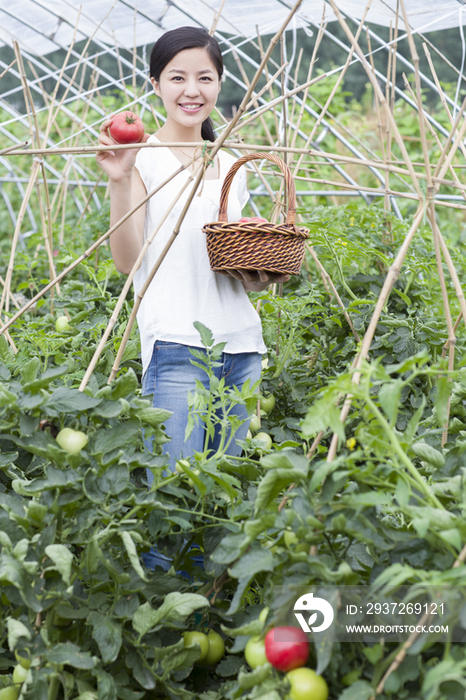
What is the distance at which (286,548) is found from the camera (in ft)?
2.61

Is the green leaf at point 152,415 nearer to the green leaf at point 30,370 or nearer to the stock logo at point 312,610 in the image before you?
the green leaf at point 30,370

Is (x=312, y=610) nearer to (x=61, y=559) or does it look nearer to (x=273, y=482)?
(x=273, y=482)

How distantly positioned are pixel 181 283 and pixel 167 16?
228cm

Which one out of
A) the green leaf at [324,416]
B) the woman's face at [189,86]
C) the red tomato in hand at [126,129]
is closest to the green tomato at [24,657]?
the green leaf at [324,416]

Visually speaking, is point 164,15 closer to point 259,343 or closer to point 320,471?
point 259,343

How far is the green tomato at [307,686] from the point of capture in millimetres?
705

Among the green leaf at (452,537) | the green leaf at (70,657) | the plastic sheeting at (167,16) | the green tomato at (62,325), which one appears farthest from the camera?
the plastic sheeting at (167,16)

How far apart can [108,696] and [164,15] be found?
304 centimetres

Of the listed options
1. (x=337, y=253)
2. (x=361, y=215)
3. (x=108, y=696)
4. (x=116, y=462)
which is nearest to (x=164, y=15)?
(x=361, y=215)

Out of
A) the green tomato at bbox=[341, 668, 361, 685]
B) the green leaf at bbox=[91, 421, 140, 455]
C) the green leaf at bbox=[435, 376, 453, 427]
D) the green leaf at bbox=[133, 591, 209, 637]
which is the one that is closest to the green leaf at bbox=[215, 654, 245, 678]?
the green leaf at bbox=[133, 591, 209, 637]

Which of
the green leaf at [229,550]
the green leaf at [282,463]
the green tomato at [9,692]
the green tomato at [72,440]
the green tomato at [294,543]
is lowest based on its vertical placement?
the green tomato at [9,692]

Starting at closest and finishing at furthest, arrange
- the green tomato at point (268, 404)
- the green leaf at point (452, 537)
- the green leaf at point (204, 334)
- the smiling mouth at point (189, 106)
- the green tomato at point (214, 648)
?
the green leaf at point (452, 537) → the green tomato at point (214, 648) → the green leaf at point (204, 334) → the smiling mouth at point (189, 106) → the green tomato at point (268, 404)

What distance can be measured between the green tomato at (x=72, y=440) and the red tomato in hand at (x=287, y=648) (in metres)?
0.35

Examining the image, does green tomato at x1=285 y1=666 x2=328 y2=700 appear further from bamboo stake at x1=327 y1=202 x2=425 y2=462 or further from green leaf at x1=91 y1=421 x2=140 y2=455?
green leaf at x1=91 y1=421 x2=140 y2=455
